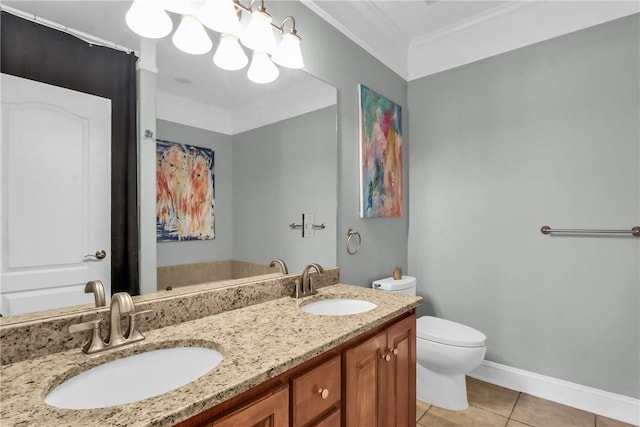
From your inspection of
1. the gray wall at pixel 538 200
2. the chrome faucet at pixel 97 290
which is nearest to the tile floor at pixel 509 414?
the gray wall at pixel 538 200

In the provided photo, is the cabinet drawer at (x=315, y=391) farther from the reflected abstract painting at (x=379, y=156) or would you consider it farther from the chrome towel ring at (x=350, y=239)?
the reflected abstract painting at (x=379, y=156)

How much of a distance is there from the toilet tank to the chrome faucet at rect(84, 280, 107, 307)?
5.22ft

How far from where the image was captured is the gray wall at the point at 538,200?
1.87m

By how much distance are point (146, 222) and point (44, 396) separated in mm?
574

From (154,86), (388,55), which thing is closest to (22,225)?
(154,86)

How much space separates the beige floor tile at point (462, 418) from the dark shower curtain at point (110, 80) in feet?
5.85

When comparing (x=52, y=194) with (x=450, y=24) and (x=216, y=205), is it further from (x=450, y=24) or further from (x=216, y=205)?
(x=450, y=24)

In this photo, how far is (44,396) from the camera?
2.22ft

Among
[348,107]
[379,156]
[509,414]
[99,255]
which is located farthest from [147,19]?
[509,414]

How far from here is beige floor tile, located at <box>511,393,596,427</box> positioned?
1825mm

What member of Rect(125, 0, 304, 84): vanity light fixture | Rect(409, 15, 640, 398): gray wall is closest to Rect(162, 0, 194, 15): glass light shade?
Rect(125, 0, 304, 84): vanity light fixture

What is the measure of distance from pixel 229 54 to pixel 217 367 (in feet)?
4.06

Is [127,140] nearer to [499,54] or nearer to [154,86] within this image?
[154,86]

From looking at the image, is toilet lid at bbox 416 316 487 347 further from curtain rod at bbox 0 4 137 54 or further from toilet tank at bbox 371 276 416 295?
curtain rod at bbox 0 4 137 54
